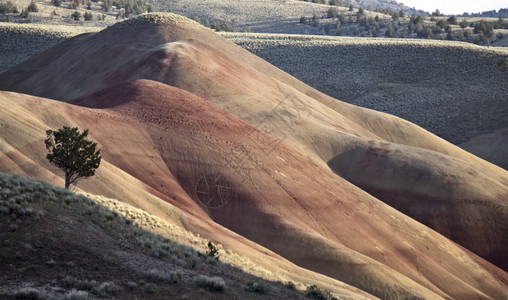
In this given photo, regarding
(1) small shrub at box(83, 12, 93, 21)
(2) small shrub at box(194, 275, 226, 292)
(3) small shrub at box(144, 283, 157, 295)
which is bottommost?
(1) small shrub at box(83, 12, 93, 21)

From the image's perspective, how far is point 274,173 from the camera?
37562 millimetres

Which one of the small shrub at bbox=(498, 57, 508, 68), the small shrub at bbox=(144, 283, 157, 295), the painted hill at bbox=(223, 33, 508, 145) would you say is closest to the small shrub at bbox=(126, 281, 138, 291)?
the small shrub at bbox=(144, 283, 157, 295)

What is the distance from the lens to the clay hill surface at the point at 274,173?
98.2 feet

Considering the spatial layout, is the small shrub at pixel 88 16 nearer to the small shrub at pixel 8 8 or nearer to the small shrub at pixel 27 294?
the small shrub at pixel 8 8

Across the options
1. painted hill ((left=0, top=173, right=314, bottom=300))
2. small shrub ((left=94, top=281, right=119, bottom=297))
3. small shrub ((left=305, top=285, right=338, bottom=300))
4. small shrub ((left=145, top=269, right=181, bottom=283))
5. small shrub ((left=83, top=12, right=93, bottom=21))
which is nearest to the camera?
small shrub ((left=94, top=281, right=119, bottom=297))

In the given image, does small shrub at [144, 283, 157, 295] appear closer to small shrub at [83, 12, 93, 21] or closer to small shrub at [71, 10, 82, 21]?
small shrub at [71, 10, 82, 21]

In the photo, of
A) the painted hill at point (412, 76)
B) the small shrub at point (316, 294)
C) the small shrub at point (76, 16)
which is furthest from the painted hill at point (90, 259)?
the small shrub at point (76, 16)

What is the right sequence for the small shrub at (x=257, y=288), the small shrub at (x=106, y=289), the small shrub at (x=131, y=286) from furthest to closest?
the small shrub at (x=257, y=288) < the small shrub at (x=131, y=286) < the small shrub at (x=106, y=289)

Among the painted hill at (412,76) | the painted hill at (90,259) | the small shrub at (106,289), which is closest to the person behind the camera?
the small shrub at (106,289)

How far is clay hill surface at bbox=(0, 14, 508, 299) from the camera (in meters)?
29.9

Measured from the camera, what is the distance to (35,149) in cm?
2786

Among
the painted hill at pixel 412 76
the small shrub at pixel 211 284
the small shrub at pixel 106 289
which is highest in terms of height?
the small shrub at pixel 106 289

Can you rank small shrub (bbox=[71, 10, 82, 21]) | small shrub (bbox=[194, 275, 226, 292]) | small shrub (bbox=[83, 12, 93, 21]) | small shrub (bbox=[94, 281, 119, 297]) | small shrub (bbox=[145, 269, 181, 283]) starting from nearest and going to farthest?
small shrub (bbox=[94, 281, 119, 297])
small shrub (bbox=[145, 269, 181, 283])
small shrub (bbox=[194, 275, 226, 292])
small shrub (bbox=[71, 10, 82, 21])
small shrub (bbox=[83, 12, 93, 21])

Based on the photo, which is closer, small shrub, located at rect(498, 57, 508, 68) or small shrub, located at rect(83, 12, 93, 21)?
small shrub, located at rect(498, 57, 508, 68)
